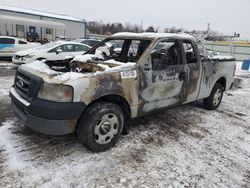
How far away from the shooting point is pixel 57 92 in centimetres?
307

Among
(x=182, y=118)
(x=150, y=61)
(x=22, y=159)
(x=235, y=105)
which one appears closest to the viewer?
(x=22, y=159)

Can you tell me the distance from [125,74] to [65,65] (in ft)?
5.75

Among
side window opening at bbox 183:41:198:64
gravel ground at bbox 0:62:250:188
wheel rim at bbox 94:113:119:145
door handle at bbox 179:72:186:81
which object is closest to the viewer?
gravel ground at bbox 0:62:250:188

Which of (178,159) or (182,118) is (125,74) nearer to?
(178,159)

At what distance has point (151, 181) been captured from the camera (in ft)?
9.87

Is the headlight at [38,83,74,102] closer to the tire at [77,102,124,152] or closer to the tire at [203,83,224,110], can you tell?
the tire at [77,102,124,152]

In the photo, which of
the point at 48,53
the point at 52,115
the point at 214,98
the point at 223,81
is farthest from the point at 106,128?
the point at 48,53

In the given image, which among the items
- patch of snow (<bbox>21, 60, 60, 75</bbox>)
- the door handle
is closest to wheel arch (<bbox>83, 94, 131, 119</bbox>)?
patch of snow (<bbox>21, 60, 60, 75</bbox>)

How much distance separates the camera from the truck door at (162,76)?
392 cm

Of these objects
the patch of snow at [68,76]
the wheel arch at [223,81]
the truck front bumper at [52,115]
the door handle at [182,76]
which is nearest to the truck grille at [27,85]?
the truck front bumper at [52,115]

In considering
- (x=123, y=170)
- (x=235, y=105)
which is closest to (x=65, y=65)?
(x=123, y=170)

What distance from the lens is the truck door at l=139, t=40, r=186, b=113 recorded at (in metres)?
3.92

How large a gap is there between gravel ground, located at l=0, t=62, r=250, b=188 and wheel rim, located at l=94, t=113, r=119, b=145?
0.74 feet

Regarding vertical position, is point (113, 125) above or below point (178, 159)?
above
